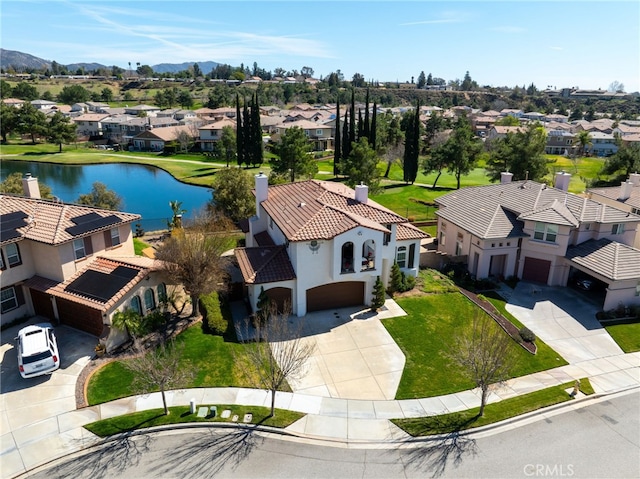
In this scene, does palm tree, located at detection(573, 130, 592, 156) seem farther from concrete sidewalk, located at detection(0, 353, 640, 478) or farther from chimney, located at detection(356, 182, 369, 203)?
concrete sidewalk, located at detection(0, 353, 640, 478)

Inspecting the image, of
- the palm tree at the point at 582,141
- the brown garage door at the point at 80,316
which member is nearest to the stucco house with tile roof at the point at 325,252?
the brown garage door at the point at 80,316

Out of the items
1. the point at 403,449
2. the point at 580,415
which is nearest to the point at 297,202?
the point at 403,449

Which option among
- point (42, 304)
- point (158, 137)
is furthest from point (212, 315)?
point (158, 137)

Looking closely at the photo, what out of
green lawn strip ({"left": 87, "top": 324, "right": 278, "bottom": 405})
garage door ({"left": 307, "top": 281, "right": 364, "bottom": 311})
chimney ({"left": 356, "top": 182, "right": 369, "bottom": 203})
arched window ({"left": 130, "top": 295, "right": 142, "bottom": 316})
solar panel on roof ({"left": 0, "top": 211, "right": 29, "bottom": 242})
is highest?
chimney ({"left": 356, "top": 182, "right": 369, "bottom": 203})

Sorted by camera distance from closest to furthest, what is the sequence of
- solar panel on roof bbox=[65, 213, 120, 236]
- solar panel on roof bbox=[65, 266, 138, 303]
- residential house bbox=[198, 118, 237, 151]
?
1. solar panel on roof bbox=[65, 266, 138, 303]
2. solar panel on roof bbox=[65, 213, 120, 236]
3. residential house bbox=[198, 118, 237, 151]

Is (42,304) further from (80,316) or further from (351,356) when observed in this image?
(351,356)

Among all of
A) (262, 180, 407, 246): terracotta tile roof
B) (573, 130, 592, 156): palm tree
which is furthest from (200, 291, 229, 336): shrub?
(573, 130, 592, 156): palm tree
